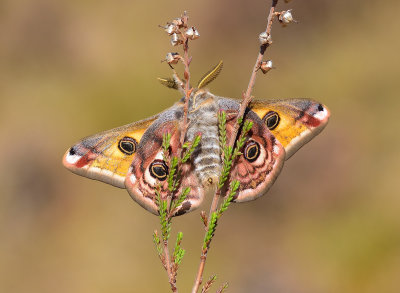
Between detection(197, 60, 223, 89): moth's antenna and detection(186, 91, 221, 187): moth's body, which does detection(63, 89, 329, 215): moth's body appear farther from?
detection(197, 60, 223, 89): moth's antenna

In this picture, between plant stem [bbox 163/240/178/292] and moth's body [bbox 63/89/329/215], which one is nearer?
plant stem [bbox 163/240/178/292]

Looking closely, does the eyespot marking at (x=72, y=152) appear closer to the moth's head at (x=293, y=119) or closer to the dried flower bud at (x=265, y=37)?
the moth's head at (x=293, y=119)

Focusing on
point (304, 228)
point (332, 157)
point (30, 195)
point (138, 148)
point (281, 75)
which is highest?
point (138, 148)

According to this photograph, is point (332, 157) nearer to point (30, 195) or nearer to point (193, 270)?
point (193, 270)

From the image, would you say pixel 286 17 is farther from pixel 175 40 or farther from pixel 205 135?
pixel 205 135

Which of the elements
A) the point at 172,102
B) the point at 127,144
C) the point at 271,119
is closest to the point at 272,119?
the point at 271,119

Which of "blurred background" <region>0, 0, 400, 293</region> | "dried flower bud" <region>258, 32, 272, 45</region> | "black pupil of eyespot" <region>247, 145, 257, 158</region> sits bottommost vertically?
"blurred background" <region>0, 0, 400, 293</region>

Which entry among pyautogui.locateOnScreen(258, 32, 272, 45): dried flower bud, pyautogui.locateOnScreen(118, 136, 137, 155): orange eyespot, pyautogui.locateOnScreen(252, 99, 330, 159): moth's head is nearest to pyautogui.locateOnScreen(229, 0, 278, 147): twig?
pyautogui.locateOnScreen(258, 32, 272, 45): dried flower bud

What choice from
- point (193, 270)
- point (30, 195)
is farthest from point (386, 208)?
point (30, 195)
